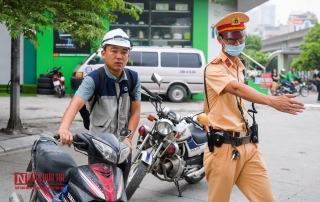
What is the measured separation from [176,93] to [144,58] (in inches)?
70.4

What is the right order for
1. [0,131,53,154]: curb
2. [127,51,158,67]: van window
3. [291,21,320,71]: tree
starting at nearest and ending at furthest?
[0,131,53,154]: curb < [127,51,158,67]: van window < [291,21,320,71]: tree

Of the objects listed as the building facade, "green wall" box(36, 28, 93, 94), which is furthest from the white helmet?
the building facade

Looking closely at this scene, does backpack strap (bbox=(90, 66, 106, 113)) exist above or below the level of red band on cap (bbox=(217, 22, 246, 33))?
below

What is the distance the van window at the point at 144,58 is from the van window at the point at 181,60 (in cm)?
31

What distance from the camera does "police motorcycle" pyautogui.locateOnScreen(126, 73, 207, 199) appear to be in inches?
204

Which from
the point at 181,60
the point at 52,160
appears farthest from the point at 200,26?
the point at 52,160

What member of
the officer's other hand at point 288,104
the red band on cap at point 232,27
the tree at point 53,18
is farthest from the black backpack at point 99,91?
the tree at point 53,18

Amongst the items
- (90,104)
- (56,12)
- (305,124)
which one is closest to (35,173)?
(90,104)

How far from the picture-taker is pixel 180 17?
67.1ft

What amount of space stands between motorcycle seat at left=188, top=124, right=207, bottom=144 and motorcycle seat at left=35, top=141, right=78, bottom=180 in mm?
2555

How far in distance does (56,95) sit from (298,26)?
170 meters

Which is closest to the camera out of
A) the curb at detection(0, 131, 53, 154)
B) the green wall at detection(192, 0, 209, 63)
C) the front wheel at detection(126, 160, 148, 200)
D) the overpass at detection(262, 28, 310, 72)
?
the front wheel at detection(126, 160, 148, 200)

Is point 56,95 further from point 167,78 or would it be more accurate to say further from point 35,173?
point 35,173

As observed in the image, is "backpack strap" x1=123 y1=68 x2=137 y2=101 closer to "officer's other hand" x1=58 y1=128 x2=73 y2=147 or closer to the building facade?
"officer's other hand" x1=58 y1=128 x2=73 y2=147
